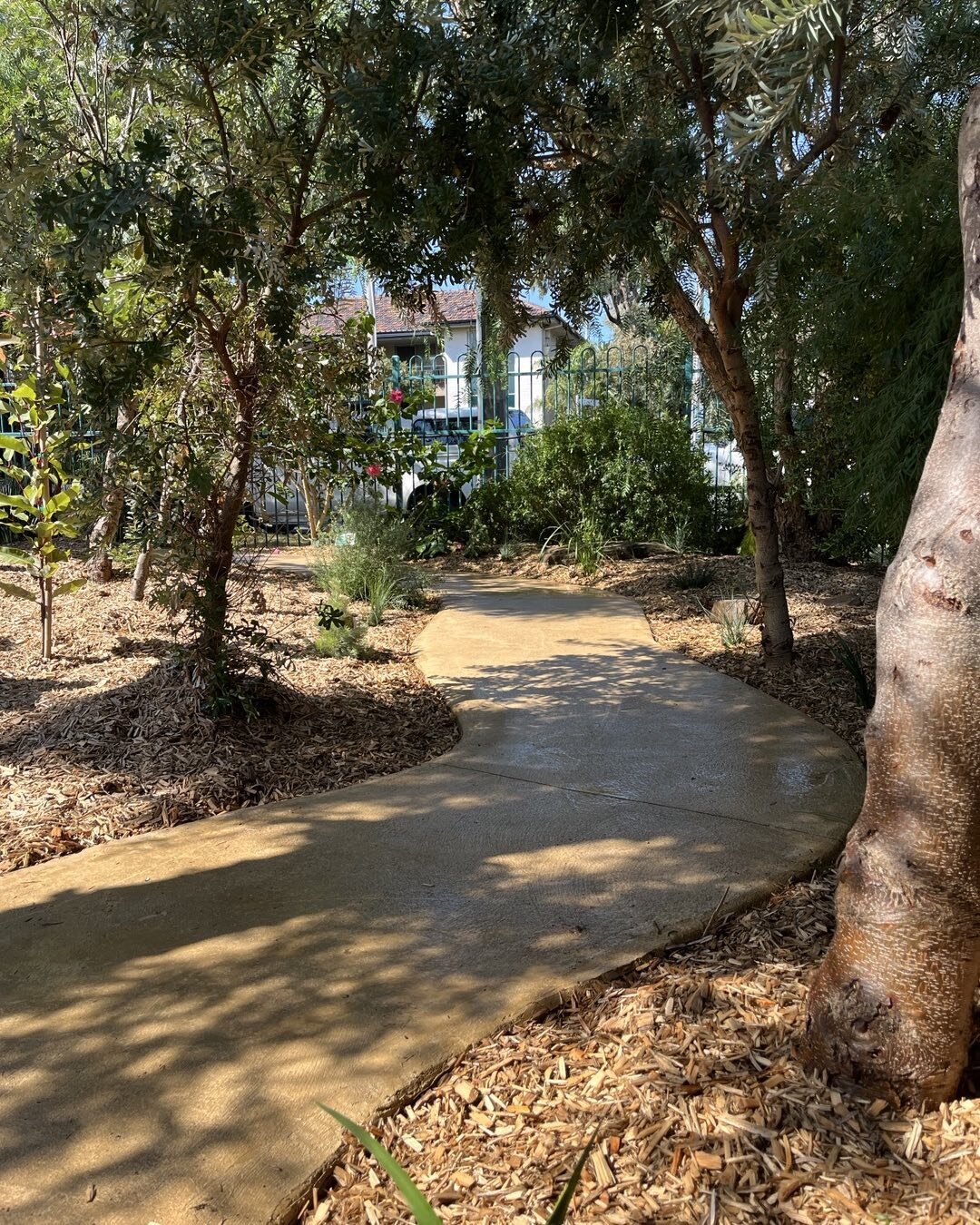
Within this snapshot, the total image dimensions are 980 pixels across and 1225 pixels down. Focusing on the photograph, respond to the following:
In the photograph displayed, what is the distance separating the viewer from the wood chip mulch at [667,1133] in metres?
2.00

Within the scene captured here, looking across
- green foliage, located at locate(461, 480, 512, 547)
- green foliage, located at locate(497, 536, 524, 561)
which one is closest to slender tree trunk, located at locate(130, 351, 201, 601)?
green foliage, located at locate(497, 536, 524, 561)

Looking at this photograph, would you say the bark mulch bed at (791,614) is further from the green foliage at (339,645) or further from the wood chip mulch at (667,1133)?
the wood chip mulch at (667,1133)

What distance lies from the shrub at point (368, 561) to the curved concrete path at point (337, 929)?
3.48m

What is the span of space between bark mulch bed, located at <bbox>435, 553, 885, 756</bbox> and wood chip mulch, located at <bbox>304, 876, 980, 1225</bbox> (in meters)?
2.77

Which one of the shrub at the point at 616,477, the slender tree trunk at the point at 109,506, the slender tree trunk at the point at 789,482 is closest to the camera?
the slender tree trunk at the point at 109,506

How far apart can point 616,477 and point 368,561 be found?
368 cm

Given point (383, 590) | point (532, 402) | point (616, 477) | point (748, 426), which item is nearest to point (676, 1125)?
A: point (748, 426)

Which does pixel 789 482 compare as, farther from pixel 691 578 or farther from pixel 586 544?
pixel 586 544

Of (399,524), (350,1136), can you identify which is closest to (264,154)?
(350,1136)

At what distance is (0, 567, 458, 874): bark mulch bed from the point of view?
13.4 feet

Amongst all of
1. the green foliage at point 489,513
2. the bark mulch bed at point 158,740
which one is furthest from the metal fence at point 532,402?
the bark mulch bed at point 158,740

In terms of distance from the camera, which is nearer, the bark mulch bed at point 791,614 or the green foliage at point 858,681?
Answer: the green foliage at point 858,681

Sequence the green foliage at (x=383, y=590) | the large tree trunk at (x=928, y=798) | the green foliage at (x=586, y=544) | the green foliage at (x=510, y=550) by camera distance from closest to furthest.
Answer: the large tree trunk at (x=928, y=798) < the green foliage at (x=383, y=590) < the green foliage at (x=586, y=544) < the green foliage at (x=510, y=550)

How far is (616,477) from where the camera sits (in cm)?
1122
